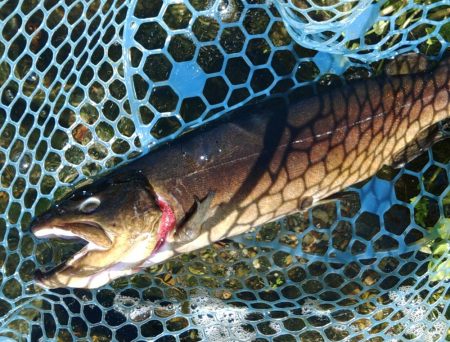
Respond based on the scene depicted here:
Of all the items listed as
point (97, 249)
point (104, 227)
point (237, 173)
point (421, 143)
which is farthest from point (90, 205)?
point (421, 143)

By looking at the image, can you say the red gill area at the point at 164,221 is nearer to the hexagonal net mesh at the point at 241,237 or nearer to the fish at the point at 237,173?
the fish at the point at 237,173

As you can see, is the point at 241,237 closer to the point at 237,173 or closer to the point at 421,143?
the point at 237,173

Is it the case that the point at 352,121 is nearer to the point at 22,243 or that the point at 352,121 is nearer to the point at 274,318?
the point at 274,318

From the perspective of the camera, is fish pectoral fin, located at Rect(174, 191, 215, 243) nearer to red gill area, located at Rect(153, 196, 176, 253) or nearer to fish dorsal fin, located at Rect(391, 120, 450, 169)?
red gill area, located at Rect(153, 196, 176, 253)

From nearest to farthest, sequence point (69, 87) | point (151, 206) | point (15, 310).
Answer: point (151, 206) < point (15, 310) < point (69, 87)

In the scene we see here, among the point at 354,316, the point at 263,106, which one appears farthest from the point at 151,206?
the point at 354,316

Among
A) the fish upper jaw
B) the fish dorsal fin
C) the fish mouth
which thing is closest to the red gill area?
the fish upper jaw

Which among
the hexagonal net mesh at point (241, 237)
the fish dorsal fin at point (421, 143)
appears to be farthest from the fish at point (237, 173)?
the hexagonal net mesh at point (241, 237)
